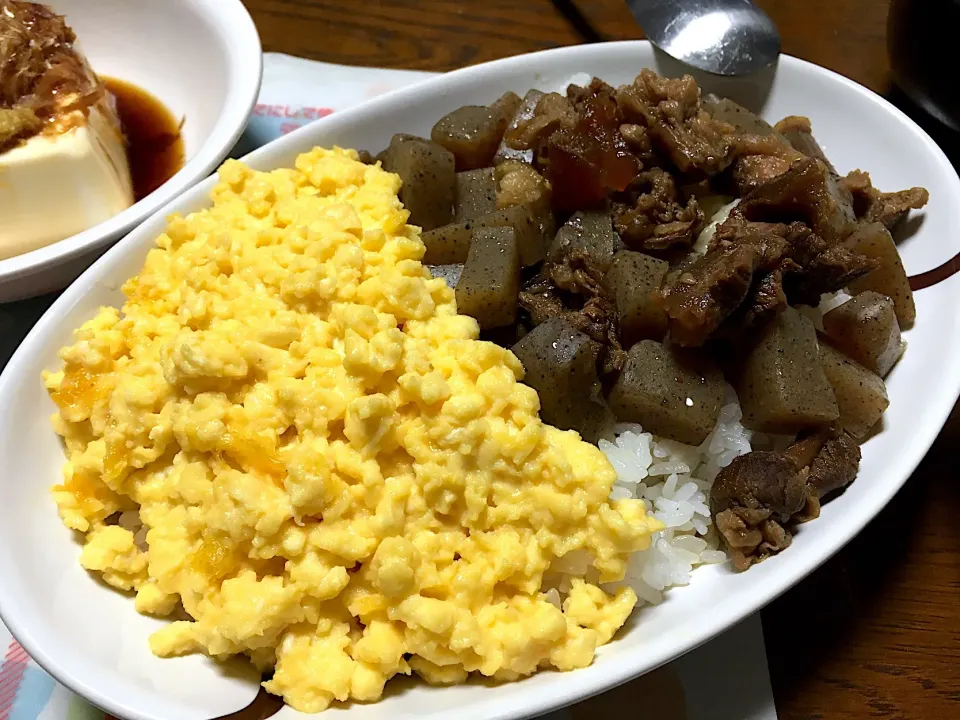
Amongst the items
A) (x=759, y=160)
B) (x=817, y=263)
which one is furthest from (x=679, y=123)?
(x=817, y=263)

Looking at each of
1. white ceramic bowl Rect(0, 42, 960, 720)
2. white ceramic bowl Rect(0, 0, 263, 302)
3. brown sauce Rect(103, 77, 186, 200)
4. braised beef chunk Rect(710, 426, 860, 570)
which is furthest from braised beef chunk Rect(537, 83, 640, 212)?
brown sauce Rect(103, 77, 186, 200)

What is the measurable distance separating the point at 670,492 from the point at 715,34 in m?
1.53

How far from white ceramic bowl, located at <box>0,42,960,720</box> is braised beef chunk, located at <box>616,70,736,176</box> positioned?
0.51 meters

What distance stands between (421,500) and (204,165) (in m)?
1.31

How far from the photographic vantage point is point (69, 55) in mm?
2396

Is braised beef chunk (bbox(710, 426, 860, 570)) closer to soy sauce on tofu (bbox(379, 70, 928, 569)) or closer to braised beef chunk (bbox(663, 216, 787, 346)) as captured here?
soy sauce on tofu (bbox(379, 70, 928, 569))

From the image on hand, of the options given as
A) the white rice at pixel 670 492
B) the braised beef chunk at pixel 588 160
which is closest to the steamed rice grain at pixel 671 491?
the white rice at pixel 670 492

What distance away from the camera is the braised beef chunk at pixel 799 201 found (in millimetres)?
1687

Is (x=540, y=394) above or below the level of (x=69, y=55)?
above

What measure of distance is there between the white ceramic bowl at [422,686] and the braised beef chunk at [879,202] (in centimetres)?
6

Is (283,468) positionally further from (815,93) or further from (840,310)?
(815,93)

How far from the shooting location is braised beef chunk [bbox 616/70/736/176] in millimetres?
1878

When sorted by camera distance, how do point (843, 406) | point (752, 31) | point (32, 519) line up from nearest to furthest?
point (32, 519) → point (843, 406) → point (752, 31)

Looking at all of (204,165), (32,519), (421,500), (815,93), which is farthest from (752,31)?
(32,519)
